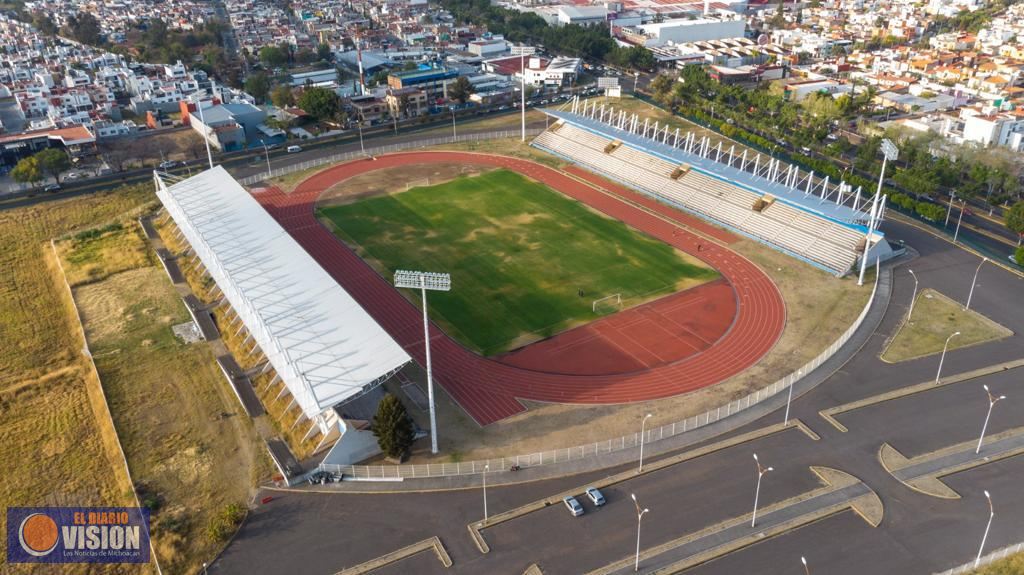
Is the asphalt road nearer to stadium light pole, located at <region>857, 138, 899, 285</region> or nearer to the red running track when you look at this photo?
the red running track

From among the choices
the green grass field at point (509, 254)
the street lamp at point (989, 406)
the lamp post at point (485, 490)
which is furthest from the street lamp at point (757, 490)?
the green grass field at point (509, 254)

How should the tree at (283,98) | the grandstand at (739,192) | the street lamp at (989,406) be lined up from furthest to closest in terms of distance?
the tree at (283,98) → the grandstand at (739,192) → the street lamp at (989,406)

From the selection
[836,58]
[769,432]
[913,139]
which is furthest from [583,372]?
[836,58]

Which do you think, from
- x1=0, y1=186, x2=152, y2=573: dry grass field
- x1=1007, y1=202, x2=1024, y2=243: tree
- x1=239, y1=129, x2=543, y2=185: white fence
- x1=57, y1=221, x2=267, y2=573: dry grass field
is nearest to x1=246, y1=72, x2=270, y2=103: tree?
x1=239, y1=129, x2=543, y2=185: white fence

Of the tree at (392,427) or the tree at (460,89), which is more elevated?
the tree at (460,89)

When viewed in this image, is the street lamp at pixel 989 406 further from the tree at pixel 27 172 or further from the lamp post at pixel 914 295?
the tree at pixel 27 172

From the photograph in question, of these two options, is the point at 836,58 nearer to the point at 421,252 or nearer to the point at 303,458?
the point at 421,252
